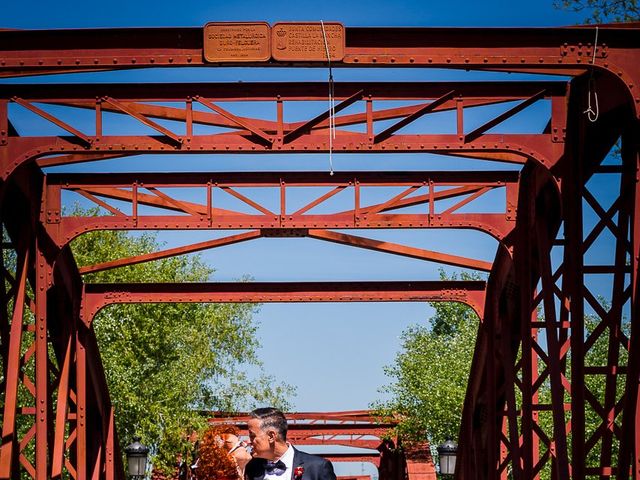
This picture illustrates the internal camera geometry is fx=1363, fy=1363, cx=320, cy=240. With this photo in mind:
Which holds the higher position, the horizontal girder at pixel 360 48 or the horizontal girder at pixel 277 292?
the horizontal girder at pixel 360 48

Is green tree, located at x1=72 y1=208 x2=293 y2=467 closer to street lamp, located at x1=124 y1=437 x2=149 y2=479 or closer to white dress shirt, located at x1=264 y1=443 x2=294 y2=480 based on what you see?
street lamp, located at x1=124 y1=437 x2=149 y2=479

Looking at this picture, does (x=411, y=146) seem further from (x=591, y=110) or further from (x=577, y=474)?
(x=577, y=474)

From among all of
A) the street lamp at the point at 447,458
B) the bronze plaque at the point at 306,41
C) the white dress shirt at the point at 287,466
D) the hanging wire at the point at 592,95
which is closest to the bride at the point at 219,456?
the white dress shirt at the point at 287,466

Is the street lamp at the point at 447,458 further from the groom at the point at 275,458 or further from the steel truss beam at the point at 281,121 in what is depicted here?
the groom at the point at 275,458

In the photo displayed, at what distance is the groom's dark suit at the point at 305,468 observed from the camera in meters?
9.01

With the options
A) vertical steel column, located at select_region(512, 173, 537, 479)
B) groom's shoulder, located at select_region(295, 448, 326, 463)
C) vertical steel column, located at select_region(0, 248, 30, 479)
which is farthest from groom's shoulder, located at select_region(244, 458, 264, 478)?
vertical steel column, located at select_region(512, 173, 537, 479)

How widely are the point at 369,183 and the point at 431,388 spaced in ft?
90.4

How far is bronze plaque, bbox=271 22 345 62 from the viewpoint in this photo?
14109 millimetres

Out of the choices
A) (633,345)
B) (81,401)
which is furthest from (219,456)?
(81,401)

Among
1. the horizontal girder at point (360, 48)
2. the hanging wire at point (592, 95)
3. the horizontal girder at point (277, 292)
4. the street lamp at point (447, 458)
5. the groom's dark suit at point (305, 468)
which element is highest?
the horizontal girder at point (360, 48)

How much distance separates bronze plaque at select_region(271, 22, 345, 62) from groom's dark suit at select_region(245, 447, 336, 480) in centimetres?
593

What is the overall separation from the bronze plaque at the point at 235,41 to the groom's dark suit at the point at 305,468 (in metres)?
6.02

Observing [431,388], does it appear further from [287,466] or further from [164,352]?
[287,466]

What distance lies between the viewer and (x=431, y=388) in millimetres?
47219
